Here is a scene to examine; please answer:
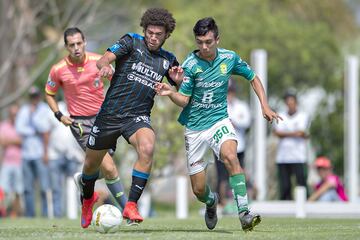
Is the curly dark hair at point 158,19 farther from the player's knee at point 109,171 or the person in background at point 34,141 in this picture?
the person in background at point 34,141

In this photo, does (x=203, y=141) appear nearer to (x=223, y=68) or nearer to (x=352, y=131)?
(x=223, y=68)

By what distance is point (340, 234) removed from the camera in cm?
1205

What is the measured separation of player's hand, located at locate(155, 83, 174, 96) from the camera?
40.9 feet

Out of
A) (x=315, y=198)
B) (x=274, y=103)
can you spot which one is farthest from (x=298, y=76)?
(x=315, y=198)

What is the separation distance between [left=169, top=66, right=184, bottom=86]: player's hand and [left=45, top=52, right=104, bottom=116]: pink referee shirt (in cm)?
247

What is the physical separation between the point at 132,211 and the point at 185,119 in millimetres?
1445

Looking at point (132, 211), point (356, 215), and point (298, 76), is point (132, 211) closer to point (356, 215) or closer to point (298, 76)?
point (356, 215)

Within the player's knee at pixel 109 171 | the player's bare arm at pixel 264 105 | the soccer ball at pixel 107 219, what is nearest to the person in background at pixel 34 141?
the player's knee at pixel 109 171

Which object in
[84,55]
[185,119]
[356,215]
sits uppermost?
[84,55]

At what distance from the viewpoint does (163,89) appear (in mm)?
12617

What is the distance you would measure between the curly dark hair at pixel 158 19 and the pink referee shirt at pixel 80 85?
2.45 m

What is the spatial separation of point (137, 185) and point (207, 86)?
1.40 metres

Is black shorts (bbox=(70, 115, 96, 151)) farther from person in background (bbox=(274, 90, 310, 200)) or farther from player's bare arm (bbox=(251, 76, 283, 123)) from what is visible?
person in background (bbox=(274, 90, 310, 200))

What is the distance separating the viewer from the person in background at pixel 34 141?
73.7 feet
